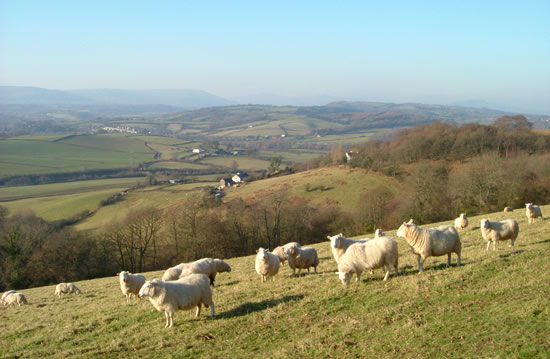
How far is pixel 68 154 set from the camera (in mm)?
117250

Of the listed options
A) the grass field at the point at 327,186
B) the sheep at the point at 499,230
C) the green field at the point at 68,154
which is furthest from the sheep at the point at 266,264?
the green field at the point at 68,154

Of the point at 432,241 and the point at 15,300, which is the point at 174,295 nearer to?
the point at 432,241

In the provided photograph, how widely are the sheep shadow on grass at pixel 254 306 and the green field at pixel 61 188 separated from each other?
7630cm

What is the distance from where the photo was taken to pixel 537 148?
65812 mm

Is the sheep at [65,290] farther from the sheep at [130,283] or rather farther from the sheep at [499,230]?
the sheep at [499,230]

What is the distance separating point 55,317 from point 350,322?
11134 mm

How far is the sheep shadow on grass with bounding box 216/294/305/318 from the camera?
11516 mm

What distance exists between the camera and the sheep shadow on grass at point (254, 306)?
37.8ft

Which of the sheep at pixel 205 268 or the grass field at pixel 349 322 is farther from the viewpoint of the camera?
the sheep at pixel 205 268

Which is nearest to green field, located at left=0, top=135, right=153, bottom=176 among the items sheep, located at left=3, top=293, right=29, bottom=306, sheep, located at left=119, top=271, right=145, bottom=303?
sheep, located at left=3, top=293, right=29, bottom=306

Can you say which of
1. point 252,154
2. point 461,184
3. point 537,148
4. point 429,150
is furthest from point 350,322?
point 252,154

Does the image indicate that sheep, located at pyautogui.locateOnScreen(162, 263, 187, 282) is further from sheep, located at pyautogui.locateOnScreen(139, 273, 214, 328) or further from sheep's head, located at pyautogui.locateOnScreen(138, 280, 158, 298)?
sheep's head, located at pyautogui.locateOnScreen(138, 280, 158, 298)

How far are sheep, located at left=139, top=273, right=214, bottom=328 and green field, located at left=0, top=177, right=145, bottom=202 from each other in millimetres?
76051

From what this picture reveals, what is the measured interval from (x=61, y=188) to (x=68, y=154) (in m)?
39.0
